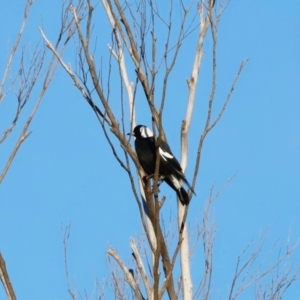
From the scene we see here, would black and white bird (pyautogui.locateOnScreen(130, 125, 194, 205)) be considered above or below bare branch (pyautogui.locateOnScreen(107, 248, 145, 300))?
above

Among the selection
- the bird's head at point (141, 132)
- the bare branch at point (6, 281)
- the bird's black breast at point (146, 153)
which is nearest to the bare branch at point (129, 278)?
the bare branch at point (6, 281)

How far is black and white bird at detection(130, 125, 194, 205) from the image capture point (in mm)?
4961

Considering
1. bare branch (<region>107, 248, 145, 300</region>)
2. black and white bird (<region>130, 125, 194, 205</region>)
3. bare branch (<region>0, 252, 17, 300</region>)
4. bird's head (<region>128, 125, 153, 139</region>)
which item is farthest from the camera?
bird's head (<region>128, 125, 153, 139</region>)

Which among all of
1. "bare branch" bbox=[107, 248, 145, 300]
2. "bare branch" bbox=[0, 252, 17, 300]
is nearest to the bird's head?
"bare branch" bbox=[107, 248, 145, 300]

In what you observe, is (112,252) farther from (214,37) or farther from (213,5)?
(213,5)

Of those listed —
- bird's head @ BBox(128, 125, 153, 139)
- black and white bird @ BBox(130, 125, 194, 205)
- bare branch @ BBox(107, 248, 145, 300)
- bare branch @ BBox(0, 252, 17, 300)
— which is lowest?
bare branch @ BBox(0, 252, 17, 300)

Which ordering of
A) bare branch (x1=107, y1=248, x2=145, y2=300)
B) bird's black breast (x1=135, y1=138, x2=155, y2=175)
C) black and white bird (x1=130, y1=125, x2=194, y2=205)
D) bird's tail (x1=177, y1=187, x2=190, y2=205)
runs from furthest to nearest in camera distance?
bird's black breast (x1=135, y1=138, x2=155, y2=175) → black and white bird (x1=130, y1=125, x2=194, y2=205) → bird's tail (x1=177, y1=187, x2=190, y2=205) → bare branch (x1=107, y1=248, x2=145, y2=300)

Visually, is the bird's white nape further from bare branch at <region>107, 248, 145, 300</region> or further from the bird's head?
bare branch at <region>107, 248, 145, 300</region>

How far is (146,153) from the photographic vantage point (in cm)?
538

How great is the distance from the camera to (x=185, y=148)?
3842 mm

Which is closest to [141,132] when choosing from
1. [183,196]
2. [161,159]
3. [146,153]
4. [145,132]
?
[145,132]

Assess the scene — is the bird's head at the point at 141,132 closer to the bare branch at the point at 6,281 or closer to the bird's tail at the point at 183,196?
the bird's tail at the point at 183,196

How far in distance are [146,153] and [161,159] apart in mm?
346

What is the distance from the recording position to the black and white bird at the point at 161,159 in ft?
16.3
